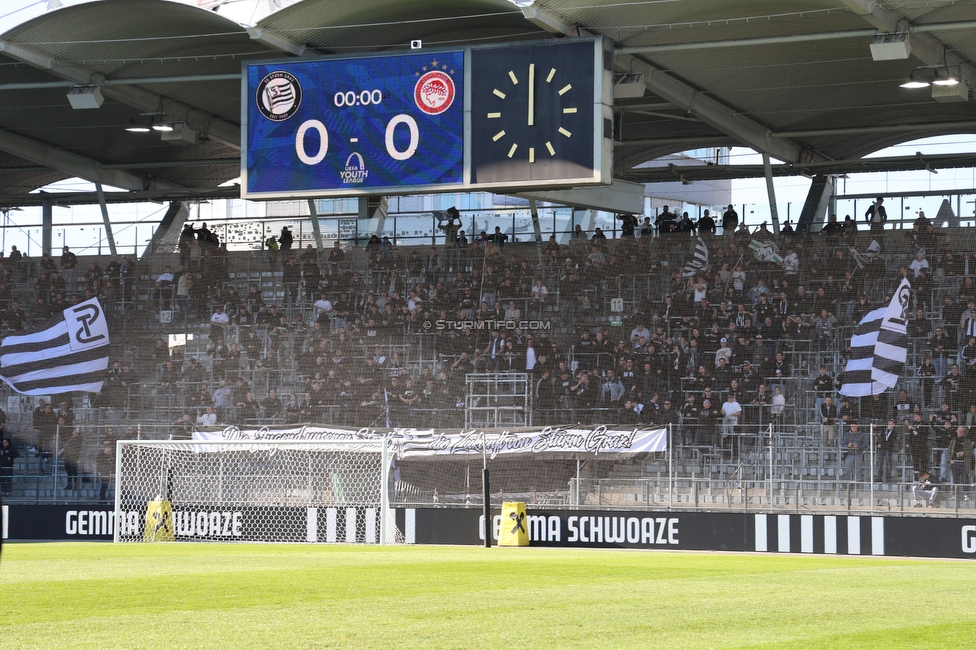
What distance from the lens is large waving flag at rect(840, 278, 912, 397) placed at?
2417 cm

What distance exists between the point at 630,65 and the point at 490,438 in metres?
7.14

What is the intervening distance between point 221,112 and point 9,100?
450cm

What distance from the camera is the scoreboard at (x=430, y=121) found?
21672 mm

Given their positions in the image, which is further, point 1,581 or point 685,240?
point 685,240

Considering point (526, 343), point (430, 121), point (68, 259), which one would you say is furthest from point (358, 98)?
point (68, 259)

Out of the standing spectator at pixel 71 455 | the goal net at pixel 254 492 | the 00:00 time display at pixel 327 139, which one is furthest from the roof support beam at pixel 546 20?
the standing spectator at pixel 71 455

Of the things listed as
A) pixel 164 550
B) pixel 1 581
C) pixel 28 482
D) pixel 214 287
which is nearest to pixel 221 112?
pixel 214 287

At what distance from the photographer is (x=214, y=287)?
29.6 m

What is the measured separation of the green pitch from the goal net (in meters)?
7.17

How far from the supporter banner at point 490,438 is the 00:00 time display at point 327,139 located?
Result: 5.02m

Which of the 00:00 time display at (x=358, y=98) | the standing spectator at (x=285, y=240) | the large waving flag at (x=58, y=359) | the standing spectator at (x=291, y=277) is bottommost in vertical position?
the large waving flag at (x=58, y=359)

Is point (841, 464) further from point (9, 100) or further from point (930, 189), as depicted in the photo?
point (9, 100)

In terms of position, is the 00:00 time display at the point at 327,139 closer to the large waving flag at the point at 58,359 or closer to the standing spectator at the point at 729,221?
the standing spectator at the point at 729,221

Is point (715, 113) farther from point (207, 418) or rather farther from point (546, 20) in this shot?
point (207, 418)
